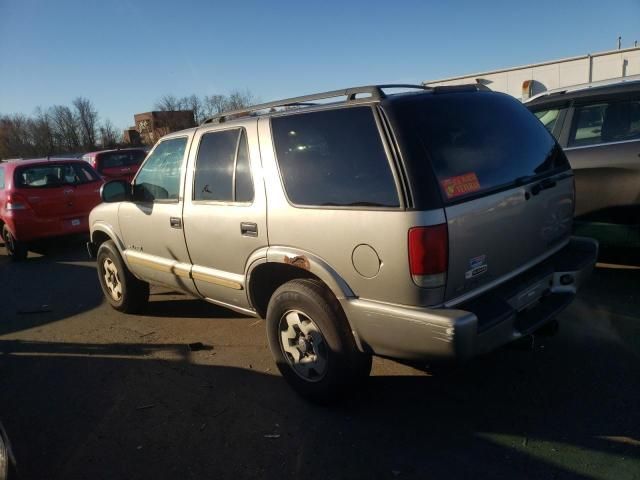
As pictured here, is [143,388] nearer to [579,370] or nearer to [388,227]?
[388,227]

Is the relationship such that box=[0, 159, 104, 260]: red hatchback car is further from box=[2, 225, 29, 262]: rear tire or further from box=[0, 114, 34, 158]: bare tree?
box=[0, 114, 34, 158]: bare tree

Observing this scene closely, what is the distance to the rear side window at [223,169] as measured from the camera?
3350 millimetres

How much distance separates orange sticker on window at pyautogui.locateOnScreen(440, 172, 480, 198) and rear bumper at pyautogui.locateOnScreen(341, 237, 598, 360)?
0.60m

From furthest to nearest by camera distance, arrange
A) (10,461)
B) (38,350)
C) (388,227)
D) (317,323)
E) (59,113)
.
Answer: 1. (59,113)
2. (38,350)
3. (317,323)
4. (388,227)
5. (10,461)

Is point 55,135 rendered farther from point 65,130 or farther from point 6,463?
point 6,463

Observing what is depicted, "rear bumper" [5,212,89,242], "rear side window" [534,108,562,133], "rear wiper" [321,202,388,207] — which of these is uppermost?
"rear side window" [534,108,562,133]

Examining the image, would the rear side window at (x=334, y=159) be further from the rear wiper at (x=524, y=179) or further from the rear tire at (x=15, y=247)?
the rear tire at (x=15, y=247)

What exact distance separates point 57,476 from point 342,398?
66.5 inches

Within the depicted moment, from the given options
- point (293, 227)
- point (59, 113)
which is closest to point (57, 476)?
point (293, 227)

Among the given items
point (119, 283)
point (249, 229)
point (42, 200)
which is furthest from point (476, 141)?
point (42, 200)

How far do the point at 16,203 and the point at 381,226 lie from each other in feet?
25.3

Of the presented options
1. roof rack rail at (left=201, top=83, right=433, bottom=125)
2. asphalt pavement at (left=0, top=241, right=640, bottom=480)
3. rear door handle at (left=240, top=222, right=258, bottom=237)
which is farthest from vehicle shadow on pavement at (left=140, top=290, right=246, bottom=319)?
roof rack rail at (left=201, top=83, right=433, bottom=125)

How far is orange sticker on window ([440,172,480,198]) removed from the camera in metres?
2.48

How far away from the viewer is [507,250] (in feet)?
9.03
